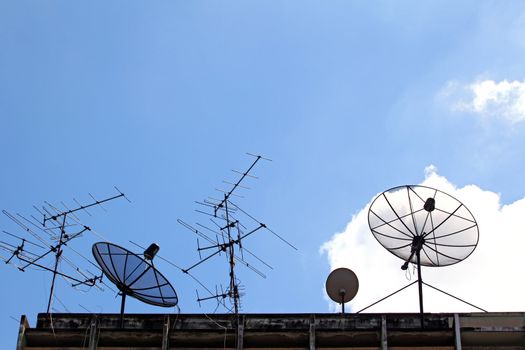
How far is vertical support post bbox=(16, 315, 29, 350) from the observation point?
74.6 ft

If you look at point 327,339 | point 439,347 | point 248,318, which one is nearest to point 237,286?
point 248,318

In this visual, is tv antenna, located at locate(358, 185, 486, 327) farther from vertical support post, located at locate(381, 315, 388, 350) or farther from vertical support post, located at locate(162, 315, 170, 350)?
vertical support post, located at locate(162, 315, 170, 350)

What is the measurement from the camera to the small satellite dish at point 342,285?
85.7ft

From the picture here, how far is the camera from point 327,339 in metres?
22.7

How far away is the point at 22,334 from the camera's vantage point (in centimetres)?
2286

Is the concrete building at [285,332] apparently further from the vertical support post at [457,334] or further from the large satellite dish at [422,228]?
the large satellite dish at [422,228]

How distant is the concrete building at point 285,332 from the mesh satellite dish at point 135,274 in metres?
1.16

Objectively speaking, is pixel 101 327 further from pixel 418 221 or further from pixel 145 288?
pixel 418 221

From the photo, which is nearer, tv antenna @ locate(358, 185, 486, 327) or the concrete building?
the concrete building

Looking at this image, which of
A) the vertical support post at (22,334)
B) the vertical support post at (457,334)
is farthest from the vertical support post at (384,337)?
the vertical support post at (22,334)

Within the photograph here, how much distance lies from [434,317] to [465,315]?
843mm

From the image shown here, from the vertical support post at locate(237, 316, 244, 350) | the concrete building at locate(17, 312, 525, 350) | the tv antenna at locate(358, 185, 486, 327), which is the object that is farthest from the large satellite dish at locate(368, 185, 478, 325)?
the vertical support post at locate(237, 316, 244, 350)

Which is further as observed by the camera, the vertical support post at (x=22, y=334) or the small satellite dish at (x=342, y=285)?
the small satellite dish at (x=342, y=285)

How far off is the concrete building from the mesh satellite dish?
1157 millimetres
